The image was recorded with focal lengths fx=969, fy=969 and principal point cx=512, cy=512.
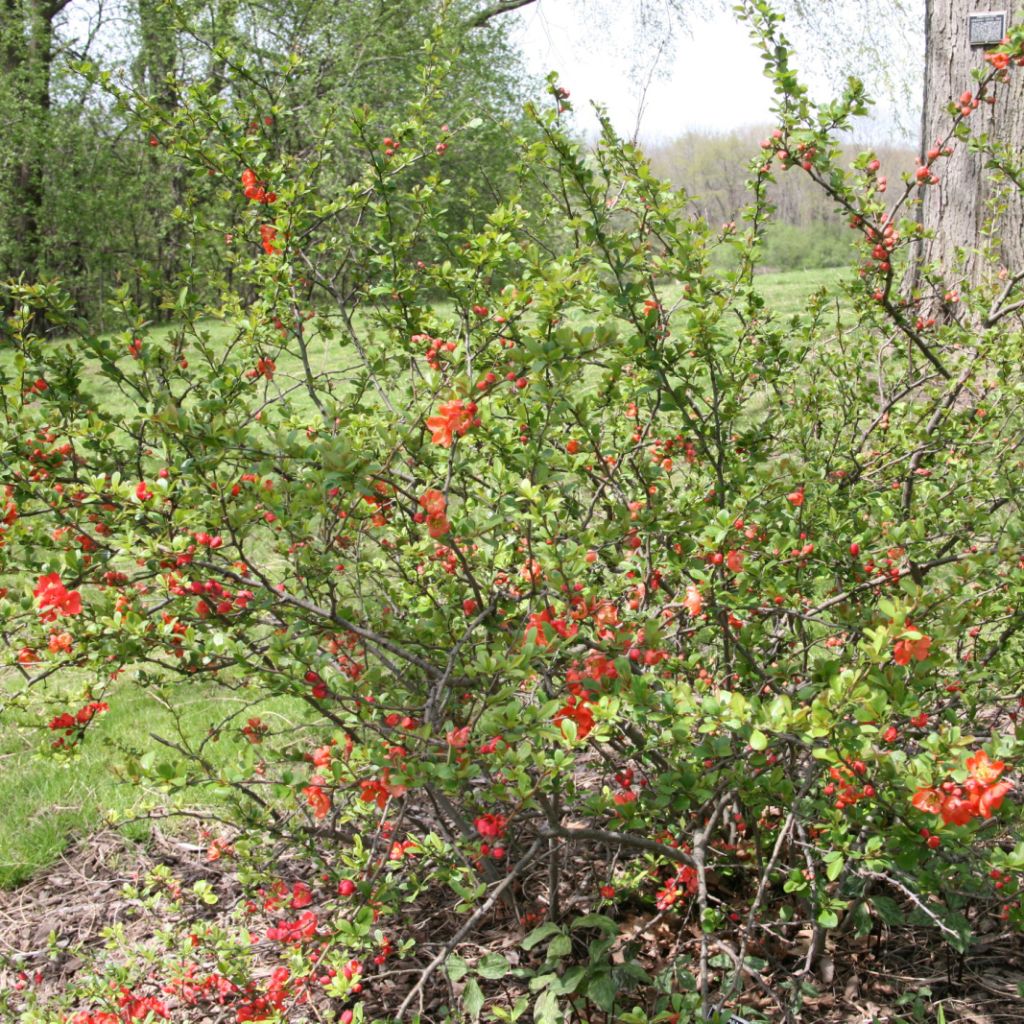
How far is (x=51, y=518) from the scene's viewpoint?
6.01 feet

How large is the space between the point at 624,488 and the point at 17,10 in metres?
15.0

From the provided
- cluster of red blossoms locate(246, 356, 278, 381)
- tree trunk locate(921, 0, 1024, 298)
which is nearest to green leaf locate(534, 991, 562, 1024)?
cluster of red blossoms locate(246, 356, 278, 381)

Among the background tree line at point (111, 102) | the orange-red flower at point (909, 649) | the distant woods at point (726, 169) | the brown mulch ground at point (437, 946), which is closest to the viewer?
the orange-red flower at point (909, 649)

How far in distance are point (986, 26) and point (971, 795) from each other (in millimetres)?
4128

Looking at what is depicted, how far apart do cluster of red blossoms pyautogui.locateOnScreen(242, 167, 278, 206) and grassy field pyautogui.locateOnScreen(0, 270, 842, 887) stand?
52.2 inches

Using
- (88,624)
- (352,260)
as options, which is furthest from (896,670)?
(352,260)

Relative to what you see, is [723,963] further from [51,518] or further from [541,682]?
[51,518]

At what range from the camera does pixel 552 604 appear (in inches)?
74.2

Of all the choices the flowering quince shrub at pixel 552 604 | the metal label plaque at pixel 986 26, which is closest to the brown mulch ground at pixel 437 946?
the flowering quince shrub at pixel 552 604

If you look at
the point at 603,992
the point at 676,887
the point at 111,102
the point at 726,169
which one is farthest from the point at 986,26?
the point at 111,102

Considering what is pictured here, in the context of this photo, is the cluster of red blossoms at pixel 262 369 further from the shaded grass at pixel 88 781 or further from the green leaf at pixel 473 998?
the green leaf at pixel 473 998

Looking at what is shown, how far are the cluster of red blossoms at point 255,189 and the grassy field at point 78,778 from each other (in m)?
1.33

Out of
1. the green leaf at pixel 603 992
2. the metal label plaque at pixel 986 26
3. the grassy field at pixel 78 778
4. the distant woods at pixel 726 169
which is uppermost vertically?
the metal label plaque at pixel 986 26

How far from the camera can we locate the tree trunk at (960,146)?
4324mm
